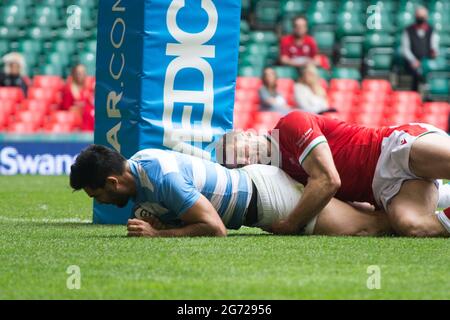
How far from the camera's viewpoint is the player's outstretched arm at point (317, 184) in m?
7.09

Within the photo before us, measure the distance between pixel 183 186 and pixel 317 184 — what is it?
0.82 metres

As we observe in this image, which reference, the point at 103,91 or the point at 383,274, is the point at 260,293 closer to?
the point at 383,274

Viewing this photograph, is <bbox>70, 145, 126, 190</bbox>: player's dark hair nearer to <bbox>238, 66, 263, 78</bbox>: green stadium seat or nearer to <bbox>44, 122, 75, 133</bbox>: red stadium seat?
<bbox>44, 122, 75, 133</bbox>: red stadium seat

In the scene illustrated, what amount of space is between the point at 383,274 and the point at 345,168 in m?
1.78

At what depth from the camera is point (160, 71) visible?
827 cm

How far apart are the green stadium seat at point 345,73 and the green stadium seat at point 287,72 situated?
746mm

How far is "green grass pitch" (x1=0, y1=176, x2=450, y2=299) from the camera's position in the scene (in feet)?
17.1

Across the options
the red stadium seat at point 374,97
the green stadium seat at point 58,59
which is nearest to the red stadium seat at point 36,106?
the green stadium seat at point 58,59

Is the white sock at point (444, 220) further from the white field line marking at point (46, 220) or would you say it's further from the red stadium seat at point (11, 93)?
the red stadium seat at point (11, 93)

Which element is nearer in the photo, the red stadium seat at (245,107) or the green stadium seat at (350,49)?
the red stadium seat at (245,107)

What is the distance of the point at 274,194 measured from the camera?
733 cm

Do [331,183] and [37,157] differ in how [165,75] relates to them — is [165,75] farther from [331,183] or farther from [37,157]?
[37,157]
